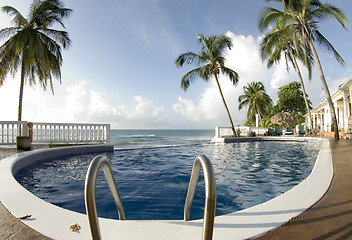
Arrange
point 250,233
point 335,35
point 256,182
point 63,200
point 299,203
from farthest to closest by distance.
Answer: point 335,35 < point 256,182 < point 63,200 < point 299,203 < point 250,233

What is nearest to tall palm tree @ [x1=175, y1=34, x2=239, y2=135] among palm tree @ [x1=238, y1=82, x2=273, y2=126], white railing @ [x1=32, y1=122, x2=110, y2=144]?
white railing @ [x1=32, y1=122, x2=110, y2=144]

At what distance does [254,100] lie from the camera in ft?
98.4

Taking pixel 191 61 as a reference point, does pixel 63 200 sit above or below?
below

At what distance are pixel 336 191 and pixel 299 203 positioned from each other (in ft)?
2.59

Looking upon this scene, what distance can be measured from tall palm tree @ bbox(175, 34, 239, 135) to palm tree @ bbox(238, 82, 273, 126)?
14958 millimetres

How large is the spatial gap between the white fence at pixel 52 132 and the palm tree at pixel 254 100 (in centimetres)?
2552

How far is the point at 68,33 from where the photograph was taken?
1238cm

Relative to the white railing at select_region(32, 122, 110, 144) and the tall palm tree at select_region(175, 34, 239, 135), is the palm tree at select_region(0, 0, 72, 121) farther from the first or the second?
the tall palm tree at select_region(175, 34, 239, 135)

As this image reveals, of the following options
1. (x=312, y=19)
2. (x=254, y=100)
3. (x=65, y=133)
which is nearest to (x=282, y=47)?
(x=312, y=19)

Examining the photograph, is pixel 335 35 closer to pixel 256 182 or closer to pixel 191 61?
pixel 191 61

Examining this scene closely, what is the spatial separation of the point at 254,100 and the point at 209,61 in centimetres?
1669

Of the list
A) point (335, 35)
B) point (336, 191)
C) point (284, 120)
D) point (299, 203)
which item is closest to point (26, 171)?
point (299, 203)

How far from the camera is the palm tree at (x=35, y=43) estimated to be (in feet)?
33.6

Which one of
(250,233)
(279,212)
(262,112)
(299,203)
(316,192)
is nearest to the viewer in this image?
(250,233)
